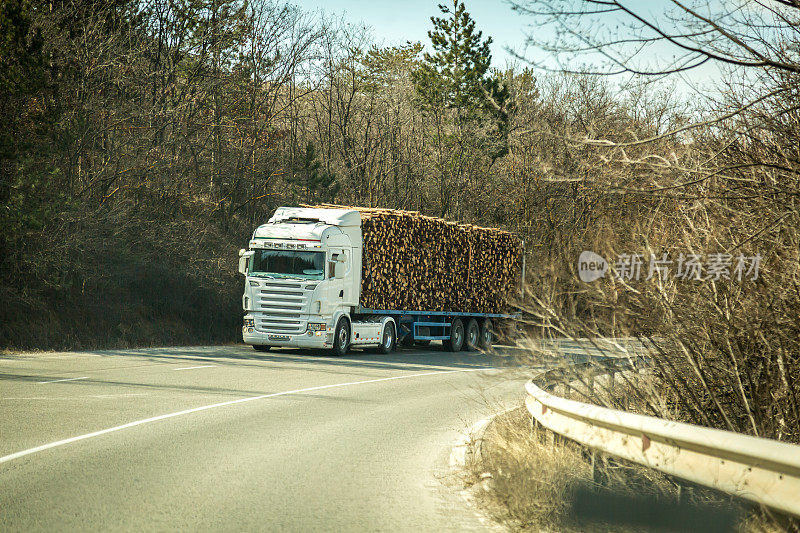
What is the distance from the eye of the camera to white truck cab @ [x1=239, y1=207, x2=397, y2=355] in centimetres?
2258

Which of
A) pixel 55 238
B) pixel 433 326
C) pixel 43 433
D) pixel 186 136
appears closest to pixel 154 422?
pixel 43 433

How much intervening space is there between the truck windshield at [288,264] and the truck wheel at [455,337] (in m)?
7.71

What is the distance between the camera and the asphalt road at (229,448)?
625 cm

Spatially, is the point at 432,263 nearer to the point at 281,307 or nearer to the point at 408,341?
the point at 408,341

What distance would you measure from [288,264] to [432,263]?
22.0 feet

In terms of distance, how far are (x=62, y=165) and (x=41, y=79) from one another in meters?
3.15

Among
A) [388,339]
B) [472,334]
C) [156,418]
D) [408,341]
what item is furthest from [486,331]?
[156,418]

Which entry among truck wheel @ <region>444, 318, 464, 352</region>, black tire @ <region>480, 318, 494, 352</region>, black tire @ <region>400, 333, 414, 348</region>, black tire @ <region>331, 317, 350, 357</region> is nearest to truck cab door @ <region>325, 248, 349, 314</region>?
black tire @ <region>331, 317, 350, 357</region>

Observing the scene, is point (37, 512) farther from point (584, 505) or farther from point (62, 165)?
point (62, 165)

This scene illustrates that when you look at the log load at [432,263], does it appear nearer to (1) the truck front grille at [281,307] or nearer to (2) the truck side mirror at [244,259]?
(1) the truck front grille at [281,307]

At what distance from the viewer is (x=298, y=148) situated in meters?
38.9

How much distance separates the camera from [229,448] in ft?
29.3

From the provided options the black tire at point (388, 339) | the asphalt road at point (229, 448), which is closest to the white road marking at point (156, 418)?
the asphalt road at point (229, 448)

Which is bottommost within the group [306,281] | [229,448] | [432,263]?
[229,448]
